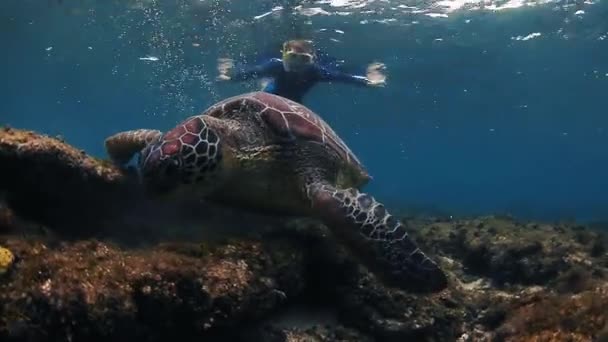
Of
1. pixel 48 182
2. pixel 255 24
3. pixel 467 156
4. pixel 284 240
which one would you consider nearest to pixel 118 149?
pixel 48 182

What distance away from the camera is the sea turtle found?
459 cm

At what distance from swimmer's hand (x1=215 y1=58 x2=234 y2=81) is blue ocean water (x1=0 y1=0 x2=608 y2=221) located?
46cm

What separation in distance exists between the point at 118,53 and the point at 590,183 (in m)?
106

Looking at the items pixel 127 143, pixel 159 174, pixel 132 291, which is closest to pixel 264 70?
pixel 127 143

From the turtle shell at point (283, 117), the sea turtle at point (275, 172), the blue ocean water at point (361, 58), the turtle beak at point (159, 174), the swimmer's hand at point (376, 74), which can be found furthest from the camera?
the swimmer's hand at point (376, 74)

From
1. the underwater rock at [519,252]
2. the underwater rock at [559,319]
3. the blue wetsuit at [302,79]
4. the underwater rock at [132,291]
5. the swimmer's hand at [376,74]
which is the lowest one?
the swimmer's hand at [376,74]

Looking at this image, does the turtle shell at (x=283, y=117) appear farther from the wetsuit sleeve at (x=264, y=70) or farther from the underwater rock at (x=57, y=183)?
the wetsuit sleeve at (x=264, y=70)

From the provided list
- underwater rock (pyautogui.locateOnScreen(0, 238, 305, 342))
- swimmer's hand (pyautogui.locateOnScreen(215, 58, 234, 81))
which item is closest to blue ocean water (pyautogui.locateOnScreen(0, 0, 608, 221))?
swimmer's hand (pyautogui.locateOnScreen(215, 58, 234, 81))

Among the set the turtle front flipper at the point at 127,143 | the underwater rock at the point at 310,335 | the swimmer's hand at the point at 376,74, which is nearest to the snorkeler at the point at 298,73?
the turtle front flipper at the point at 127,143

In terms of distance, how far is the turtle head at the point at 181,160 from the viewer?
4.43 m

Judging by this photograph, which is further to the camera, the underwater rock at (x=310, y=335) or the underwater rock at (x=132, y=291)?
the underwater rock at (x=310, y=335)

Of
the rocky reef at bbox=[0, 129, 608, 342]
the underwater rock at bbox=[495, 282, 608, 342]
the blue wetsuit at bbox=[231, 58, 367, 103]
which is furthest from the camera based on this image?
the blue wetsuit at bbox=[231, 58, 367, 103]

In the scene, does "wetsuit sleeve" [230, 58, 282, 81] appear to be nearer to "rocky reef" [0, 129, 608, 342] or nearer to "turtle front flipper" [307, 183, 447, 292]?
"rocky reef" [0, 129, 608, 342]

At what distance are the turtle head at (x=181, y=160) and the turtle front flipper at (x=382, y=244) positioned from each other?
47.0 inches
